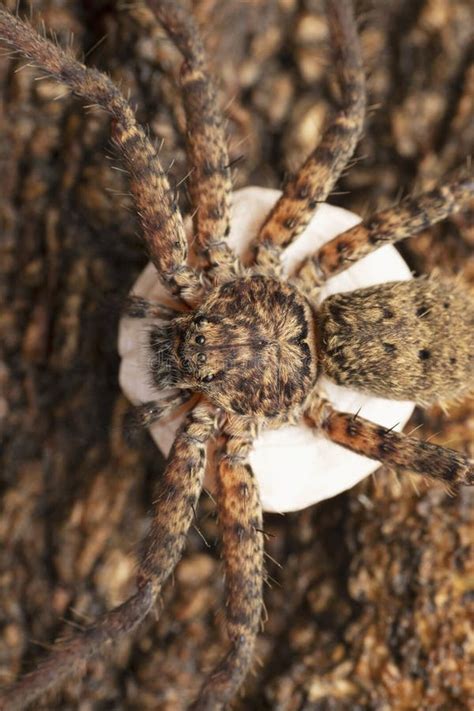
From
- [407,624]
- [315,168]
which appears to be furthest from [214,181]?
[407,624]

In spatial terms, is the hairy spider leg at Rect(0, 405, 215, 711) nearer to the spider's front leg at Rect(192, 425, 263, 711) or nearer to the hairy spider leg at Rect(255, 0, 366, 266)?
the spider's front leg at Rect(192, 425, 263, 711)

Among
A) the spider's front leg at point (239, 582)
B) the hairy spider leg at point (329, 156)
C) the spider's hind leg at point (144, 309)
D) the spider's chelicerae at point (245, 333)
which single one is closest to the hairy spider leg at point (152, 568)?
the spider's chelicerae at point (245, 333)

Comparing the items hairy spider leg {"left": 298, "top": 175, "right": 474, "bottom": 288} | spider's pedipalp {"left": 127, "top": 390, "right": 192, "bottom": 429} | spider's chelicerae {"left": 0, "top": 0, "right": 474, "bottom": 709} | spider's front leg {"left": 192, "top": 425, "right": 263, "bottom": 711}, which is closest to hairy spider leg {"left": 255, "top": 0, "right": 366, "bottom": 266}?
spider's chelicerae {"left": 0, "top": 0, "right": 474, "bottom": 709}

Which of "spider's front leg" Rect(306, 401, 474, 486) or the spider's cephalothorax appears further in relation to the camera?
the spider's cephalothorax

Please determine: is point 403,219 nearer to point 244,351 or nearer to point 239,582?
point 244,351

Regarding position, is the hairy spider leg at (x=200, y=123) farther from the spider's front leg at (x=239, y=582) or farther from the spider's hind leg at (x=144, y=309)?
the spider's front leg at (x=239, y=582)

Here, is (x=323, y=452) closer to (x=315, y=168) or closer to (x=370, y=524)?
(x=370, y=524)

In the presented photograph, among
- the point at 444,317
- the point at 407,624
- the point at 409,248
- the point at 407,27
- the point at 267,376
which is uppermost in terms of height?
the point at 407,27
